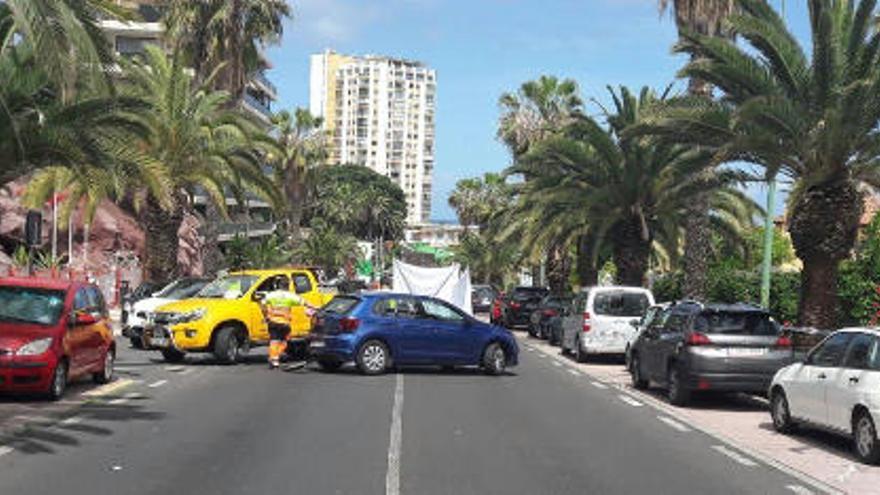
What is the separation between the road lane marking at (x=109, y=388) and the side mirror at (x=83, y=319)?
0.99 metres

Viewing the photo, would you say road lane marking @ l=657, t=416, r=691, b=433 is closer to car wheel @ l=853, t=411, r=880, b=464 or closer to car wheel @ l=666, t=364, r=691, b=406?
car wheel @ l=666, t=364, r=691, b=406

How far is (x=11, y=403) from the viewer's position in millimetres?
14109

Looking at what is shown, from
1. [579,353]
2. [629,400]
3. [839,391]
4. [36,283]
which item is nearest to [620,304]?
[579,353]

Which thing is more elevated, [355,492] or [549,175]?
[549,175]

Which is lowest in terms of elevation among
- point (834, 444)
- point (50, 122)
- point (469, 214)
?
point (834, 444)

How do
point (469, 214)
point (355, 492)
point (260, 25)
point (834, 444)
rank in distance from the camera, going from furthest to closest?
point (469, 214)
point (260, 25)
point (834, 444)
point (355, 492)

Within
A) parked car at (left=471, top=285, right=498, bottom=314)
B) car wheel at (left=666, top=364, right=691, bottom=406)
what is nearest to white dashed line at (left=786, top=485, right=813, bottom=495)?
car wheel at (left=666, top=364, right=691, bottom=406)

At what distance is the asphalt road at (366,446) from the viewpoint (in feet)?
30.3

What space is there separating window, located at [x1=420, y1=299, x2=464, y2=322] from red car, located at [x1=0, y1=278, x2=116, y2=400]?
6.03 metres

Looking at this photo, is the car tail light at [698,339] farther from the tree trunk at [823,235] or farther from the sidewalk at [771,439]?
the tree trunk at [823,235]

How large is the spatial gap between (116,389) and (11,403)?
2479 mm

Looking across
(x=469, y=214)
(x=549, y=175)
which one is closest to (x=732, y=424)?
(x=549, y=175)

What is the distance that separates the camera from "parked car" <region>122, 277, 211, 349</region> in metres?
25.4

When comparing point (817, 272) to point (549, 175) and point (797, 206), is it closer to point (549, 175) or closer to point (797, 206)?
point (797, 206)
